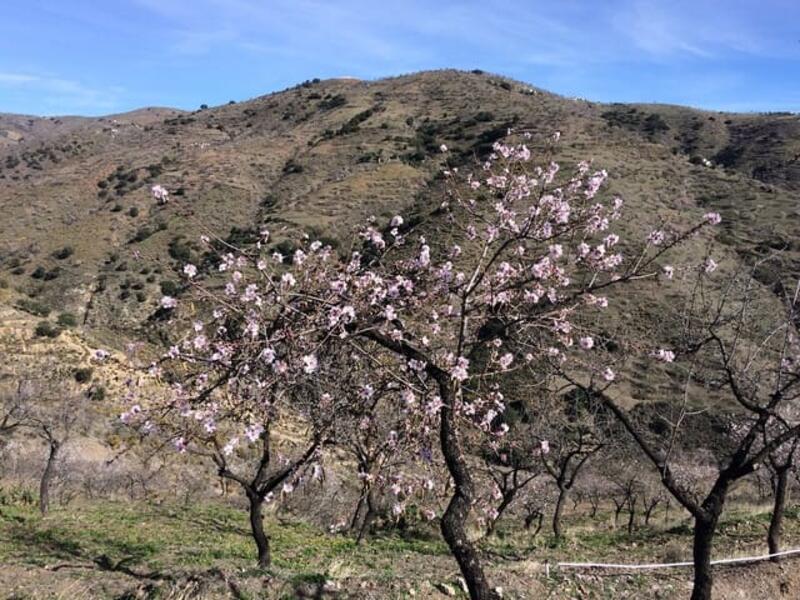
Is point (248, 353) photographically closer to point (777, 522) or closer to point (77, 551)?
point (77, 551)

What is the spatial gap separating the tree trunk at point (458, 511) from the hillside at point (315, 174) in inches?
1195

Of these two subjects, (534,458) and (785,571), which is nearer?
(785,571)

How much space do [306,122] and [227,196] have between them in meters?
29.3

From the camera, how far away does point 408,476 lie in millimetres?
9656

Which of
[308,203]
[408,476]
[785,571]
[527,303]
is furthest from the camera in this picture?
[308,203]

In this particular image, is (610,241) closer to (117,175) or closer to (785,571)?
(785,571)

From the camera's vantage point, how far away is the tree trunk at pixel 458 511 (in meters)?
6.21

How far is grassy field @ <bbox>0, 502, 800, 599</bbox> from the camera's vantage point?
848 centimetres

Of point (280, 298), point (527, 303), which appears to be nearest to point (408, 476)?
point (527, 303)

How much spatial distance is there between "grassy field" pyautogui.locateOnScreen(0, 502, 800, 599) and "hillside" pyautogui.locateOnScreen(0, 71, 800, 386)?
831 inches

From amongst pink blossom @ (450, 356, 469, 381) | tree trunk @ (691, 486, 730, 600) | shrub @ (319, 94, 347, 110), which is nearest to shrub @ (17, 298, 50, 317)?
pink blossom @ (450, 356, 469, 381)

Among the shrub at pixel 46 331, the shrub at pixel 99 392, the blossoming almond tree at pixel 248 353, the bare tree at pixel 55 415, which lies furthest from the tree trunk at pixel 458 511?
the shrub at pixel 46 331

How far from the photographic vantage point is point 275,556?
1305 centimetres

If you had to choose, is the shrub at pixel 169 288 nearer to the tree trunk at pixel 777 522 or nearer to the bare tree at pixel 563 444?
the bare tree at pixel 563 444
